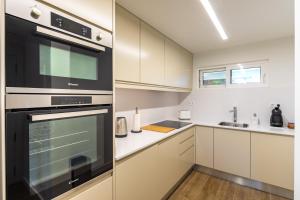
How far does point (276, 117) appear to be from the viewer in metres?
2.29

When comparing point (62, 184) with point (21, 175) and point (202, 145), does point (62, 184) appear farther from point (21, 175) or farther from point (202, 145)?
point (202, 145)

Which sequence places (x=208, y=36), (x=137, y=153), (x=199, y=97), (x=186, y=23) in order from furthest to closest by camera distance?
(x=199, y=97), (x=208, y=36), (x=186, y=23), (x=137, y=153)

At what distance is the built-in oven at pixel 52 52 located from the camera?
62cm

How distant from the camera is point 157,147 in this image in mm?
1686

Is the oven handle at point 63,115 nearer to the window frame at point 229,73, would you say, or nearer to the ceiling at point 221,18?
the ceiling at point 221,18

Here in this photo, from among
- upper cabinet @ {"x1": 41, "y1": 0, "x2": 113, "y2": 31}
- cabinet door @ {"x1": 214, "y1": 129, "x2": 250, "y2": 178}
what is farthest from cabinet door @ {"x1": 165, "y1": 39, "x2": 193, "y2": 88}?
upper cabinet @ {"x1": 41, "y1": 0, "x2": 113, "y2": 31}

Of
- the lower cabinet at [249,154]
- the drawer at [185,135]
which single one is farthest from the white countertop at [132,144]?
the lower cabinet at [249,154]

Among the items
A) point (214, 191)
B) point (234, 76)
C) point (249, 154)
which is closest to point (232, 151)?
point (249, 154)

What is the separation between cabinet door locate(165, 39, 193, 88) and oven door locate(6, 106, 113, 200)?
1.54 metres

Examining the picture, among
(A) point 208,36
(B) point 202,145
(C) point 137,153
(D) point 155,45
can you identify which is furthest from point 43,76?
(B) point 202,145

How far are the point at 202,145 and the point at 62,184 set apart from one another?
92.4 inches

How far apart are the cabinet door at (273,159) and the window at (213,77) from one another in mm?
1189

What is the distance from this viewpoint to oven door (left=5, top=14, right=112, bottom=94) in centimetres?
62

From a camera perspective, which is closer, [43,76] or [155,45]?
[43,76]
